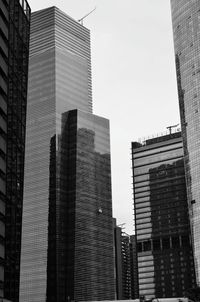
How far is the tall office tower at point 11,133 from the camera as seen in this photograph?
262ft

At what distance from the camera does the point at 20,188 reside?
93250 mm

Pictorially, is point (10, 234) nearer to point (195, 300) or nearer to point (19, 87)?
point (19, 87)

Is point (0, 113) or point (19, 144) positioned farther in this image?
point (19, 144)

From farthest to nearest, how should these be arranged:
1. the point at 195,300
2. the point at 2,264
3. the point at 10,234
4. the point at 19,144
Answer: the point at 195,300
the point at 19,144
the point at 10,234
the point at 2,264

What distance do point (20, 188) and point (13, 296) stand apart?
16.5m

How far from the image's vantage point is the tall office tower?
79.8 metres

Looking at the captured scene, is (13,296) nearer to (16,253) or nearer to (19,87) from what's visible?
(16,253)

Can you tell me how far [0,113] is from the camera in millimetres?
79562

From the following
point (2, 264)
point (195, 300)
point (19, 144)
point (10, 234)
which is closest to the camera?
point (2, 264)

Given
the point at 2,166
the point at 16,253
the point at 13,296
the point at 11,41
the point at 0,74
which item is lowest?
the point at 13,296

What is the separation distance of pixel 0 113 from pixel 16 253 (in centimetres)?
2272

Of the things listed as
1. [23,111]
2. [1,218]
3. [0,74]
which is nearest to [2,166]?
[1,218]

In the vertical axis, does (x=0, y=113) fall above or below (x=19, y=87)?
below

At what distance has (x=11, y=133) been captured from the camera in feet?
294
